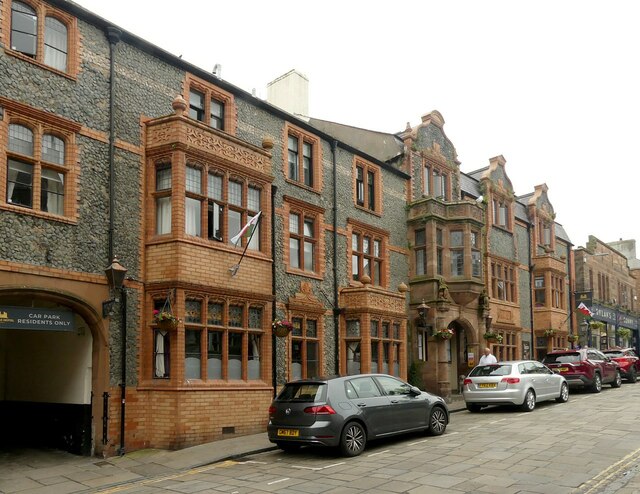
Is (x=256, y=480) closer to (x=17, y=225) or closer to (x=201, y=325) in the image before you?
(x=201, y=325)

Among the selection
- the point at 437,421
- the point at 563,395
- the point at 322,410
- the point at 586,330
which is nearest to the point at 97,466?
the point at 322,410

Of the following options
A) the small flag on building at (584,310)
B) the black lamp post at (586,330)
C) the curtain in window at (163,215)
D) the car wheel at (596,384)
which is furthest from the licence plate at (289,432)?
the black lamp post at (586,330)

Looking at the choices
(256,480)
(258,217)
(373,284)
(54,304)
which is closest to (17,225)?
(54,304)

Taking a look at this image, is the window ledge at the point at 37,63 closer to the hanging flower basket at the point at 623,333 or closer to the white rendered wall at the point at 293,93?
the white rendered wall at the point at 293,93

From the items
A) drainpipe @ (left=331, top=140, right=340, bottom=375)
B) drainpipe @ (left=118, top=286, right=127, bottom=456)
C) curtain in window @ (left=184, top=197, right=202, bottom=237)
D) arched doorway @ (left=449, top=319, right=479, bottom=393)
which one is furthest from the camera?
arched doorway @ (left=449, top=319, right=479, bottom=393)

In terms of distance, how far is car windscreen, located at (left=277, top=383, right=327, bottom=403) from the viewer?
12289 mm

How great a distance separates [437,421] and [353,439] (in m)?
3.07

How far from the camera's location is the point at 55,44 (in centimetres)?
1334

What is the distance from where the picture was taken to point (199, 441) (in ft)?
45.8

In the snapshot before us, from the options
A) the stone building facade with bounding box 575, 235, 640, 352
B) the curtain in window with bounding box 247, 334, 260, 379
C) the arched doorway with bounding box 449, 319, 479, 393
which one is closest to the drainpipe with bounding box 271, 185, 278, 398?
the curtain in window with bounding box 247, 334, 260, 379

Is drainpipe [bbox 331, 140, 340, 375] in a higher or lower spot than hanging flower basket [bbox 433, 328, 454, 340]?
higher

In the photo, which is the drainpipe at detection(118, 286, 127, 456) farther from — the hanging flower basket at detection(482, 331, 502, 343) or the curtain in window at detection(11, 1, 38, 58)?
the hanging flower basket at detection(482, 331, 502, 343)

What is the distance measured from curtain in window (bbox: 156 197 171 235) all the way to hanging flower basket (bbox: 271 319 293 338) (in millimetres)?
3848

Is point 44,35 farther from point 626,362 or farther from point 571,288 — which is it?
point 571,288
